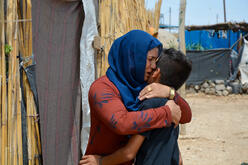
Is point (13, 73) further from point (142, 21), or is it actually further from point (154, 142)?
point (142, 21)

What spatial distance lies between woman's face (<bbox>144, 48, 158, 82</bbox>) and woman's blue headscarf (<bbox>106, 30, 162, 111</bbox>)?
0.02 metres

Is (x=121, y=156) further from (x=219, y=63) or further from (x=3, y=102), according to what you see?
(x=219, y=63)

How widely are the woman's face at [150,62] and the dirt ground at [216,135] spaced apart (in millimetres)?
3460

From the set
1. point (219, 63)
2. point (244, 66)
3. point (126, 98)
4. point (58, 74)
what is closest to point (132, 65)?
point (126, 98)

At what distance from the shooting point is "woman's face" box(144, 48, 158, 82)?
5.57 ft

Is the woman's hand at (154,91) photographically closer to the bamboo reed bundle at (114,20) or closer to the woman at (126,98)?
the woman at (126,98)

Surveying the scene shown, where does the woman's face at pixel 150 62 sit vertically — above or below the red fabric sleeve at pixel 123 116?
above

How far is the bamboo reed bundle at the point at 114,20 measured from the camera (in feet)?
10.6

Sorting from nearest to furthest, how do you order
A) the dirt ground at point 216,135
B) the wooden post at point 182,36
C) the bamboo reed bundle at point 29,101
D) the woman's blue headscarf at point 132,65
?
the woman's blue headscarf at point 132,65, the bamboo reed bundle at point 29,101, the dirt ground at point 216,135, the wooden post at point 182,36

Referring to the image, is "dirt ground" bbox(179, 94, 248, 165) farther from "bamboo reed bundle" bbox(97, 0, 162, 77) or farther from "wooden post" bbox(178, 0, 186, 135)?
"bamboo reed bundle" bbox(97, 0, 162, 77)

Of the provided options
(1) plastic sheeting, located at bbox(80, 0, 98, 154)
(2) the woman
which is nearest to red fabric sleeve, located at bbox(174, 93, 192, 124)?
(2) the woman

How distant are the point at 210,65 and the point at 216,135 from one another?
266 inches

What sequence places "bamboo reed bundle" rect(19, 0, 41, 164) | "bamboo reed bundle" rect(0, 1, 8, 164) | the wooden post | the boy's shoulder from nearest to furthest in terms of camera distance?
the boy's shoulder, "bamboo reed bundle" rect(0, 1, 8, 164), "bamboo reed bundle" rect(19, 0, 41, 164), the wooden post

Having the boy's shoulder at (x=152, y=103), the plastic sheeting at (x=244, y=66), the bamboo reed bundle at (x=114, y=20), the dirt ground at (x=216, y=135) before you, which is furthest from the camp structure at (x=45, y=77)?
the plastic sheeting at (x=244, y=66)
